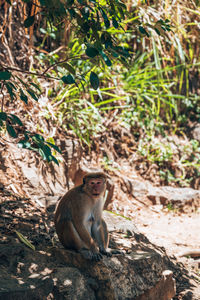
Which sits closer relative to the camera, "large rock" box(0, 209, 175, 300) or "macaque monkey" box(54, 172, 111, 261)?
"large rock" box(0, 209, 175, 300)

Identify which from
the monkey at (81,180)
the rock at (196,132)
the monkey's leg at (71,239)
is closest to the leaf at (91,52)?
the monkey's leg at (71,239)

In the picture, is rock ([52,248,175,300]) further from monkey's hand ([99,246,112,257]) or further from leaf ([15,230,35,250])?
leaf ([15,230,35,250])

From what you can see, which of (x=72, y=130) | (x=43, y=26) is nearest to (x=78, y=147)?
(x=72, y=130)

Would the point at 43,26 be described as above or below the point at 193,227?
above

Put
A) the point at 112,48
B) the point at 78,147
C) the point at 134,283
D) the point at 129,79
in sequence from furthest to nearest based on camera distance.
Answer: the point at 129,79 < the point at 78,147 < the point at 134,283 < the point at 112,48

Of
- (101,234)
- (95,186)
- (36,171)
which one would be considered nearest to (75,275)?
(101,234)

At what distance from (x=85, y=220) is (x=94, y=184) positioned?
38 cm

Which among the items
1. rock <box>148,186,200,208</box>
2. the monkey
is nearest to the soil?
rock <box>148,186,200,208</box>

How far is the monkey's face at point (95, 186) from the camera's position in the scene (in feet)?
11.9

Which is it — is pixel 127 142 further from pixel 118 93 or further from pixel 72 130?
pixel 72 130

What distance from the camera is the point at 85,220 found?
3.69 m

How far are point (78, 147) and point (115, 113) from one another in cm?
173

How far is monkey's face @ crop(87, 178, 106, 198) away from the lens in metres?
3.62

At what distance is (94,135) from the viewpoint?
680 cm
